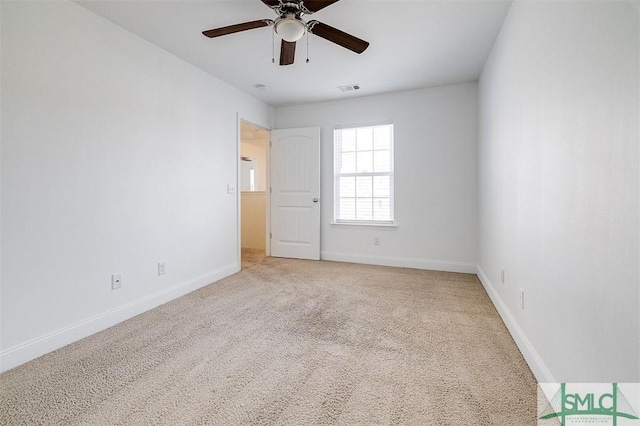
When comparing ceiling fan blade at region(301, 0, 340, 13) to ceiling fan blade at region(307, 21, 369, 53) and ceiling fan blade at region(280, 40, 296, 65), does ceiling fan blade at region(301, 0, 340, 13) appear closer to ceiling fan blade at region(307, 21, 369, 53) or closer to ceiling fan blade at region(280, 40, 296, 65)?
ceiling fan blade at region(307, 21, 369, 53)

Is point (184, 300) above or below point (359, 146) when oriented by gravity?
below

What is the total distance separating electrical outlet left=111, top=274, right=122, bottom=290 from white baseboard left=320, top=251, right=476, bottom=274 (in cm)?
281

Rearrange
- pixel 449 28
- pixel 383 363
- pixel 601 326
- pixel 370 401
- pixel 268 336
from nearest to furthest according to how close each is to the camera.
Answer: pixel 601 326 → pixel 370 401 → pixel 383 363 → pixel 268 336 → pixel 449 28

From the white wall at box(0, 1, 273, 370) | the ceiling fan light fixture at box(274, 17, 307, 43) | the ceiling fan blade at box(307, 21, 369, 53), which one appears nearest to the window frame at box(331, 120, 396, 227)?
the white wall at box(0, 1, 273, 370)

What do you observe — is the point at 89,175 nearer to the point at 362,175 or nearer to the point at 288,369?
the point at 288,369

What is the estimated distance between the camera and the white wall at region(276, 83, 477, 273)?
390 cm

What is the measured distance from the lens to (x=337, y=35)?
2.15 metres

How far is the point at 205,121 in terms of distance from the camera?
3430 mm

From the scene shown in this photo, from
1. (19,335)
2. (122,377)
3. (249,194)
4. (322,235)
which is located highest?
(249,194)

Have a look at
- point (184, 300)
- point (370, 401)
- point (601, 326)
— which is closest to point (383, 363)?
point (370, 401)

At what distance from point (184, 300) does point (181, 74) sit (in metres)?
2.35

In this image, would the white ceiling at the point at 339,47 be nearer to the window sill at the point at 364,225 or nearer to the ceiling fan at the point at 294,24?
the ceiling fan at the point at 294,24

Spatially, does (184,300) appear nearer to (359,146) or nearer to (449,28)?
(359,146)

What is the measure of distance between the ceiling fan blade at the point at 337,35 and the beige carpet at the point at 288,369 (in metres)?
2.17
